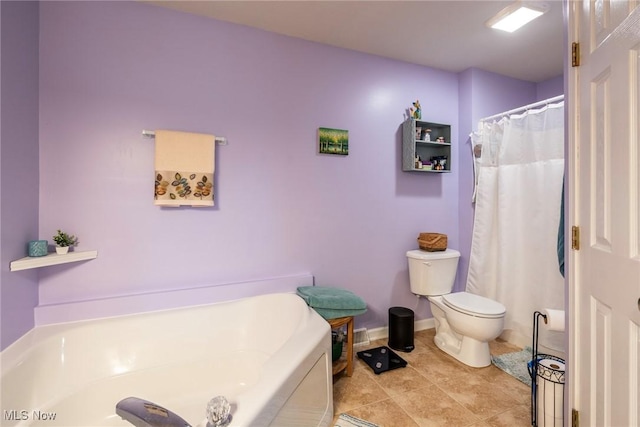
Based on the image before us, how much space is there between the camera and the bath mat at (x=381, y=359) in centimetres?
216

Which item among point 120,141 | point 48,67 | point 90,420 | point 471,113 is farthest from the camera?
point 471,113

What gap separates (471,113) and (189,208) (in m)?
2.56

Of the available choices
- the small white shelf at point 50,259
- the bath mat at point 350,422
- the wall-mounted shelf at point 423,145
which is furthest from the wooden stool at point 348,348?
the small white shelf at point 50,259

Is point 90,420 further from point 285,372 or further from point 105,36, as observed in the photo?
point 105,36

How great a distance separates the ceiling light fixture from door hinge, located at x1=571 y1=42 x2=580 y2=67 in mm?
765

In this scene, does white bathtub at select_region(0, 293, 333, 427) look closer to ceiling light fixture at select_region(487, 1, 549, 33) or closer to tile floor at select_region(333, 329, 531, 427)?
tile floor at select_region(333, 329, 531, 427)

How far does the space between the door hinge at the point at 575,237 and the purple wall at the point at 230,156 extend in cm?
148

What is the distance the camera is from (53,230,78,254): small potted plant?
5.58 feet

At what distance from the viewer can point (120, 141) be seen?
1.88 meters

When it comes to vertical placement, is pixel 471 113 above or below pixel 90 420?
above

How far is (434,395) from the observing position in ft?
6.15

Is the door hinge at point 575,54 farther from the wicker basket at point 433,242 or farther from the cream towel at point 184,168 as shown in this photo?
the cream towel at point 184,168

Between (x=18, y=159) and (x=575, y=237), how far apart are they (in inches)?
103

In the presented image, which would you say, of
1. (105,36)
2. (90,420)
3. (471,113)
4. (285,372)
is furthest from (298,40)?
(90,420)
